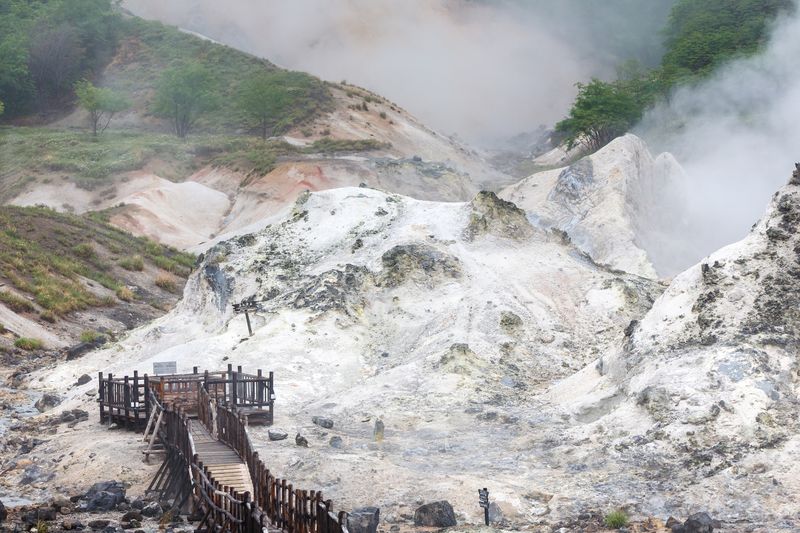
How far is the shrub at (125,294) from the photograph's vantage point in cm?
4978

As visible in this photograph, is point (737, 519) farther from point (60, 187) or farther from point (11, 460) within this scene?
point (60, 187)

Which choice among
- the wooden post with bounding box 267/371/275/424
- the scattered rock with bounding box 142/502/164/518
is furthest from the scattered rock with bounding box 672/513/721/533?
the wooden post with bounding box 267/371/275/424

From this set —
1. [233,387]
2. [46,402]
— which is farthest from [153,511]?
[46,402]

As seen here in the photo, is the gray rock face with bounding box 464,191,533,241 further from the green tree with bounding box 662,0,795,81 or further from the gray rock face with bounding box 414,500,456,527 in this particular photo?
the green tree with bounding box 662,0,795,81

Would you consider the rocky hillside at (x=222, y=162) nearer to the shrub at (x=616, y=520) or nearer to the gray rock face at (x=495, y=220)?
the gray rock face at (x=495, y=220)

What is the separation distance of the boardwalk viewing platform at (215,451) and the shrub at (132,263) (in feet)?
94.4

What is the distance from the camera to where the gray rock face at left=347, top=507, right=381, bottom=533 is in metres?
15.7

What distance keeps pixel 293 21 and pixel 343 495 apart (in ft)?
364

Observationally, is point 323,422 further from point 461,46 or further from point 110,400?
point 461,46

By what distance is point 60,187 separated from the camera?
229ft

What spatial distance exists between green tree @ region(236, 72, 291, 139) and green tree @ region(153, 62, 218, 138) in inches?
127

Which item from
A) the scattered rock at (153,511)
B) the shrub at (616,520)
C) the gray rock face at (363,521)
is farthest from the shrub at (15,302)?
the shrub at (616,520)

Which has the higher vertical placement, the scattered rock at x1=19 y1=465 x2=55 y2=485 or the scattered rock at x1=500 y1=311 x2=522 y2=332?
the scattered rock at x1=500 y1=311 x2=522 y2=332

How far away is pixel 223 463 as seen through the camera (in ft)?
59.2
